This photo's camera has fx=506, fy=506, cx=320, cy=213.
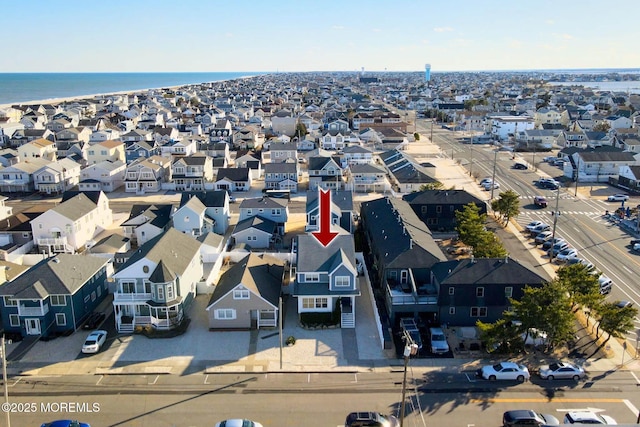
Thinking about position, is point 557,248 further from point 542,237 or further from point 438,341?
point 438,341

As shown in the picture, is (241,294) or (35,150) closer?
(241,294)

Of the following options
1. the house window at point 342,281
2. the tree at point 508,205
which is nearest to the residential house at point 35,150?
the house window at point 342,281

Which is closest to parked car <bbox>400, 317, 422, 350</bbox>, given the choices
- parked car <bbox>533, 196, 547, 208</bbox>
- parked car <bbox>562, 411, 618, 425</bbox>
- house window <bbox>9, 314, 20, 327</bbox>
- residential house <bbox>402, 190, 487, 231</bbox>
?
parked car <bbox>562, 411, 618, 425</bbox>

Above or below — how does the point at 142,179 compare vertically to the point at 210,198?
below

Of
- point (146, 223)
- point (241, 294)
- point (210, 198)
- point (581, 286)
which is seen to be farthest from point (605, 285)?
point (146, 223)

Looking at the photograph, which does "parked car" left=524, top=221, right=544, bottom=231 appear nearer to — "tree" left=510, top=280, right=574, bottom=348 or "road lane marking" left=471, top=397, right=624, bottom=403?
"tree" left=510, top=280, right=574, bottom=348
